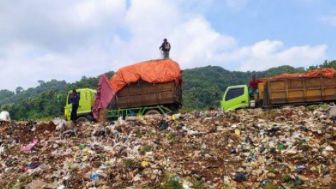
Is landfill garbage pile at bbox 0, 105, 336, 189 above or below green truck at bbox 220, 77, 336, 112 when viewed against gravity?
below

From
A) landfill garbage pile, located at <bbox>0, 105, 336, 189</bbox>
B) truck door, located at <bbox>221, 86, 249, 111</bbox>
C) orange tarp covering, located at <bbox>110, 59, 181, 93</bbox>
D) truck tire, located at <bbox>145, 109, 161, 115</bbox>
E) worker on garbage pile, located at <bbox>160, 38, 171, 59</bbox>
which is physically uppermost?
worker on garbage pile, located at <bbox>160, 38, 171, 59</bbox>

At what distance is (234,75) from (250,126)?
6547cm

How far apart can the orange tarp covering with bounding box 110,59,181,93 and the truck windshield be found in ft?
6.67

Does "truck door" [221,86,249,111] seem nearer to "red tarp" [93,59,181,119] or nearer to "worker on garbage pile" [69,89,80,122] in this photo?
"red tarp" [93,59,181,119]

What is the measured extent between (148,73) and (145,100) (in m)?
0.98

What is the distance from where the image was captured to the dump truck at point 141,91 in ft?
62.3

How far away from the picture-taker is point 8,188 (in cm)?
1232

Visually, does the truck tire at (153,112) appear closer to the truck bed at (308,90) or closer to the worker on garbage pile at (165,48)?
the worker on garbage pile at (165,48)

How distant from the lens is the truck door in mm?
19469

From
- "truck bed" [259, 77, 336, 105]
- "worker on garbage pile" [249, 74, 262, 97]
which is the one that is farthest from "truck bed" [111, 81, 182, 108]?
"truck bed" [259, 77, 336, 105]

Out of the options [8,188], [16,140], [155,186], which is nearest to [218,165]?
[155,186]

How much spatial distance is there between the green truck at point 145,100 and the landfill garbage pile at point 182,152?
2318 millimetres

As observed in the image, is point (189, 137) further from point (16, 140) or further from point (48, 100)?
point (48, 100)

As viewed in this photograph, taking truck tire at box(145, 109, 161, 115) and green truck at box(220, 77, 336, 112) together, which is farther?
truck tire at box(145, 109, 161, 115)
